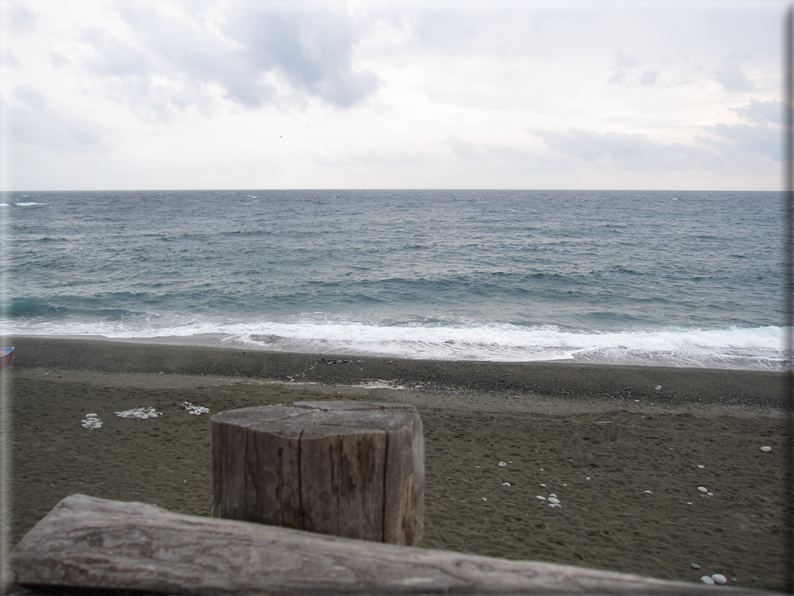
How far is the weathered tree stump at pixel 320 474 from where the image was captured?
1.70 meters

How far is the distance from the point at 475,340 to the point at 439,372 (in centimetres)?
295

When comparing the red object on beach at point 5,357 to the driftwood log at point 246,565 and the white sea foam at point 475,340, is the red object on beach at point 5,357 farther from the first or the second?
the driftwood log at point 246,565

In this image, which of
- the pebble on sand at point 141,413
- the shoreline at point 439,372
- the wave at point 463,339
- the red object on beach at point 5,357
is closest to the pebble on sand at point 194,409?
the pebble on sand at point 141,413

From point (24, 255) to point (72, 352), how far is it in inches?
838

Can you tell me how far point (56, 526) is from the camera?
5.15 feet

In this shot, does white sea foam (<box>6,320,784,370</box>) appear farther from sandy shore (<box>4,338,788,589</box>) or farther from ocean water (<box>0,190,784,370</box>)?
sandy shore (<box>4,338,788,589</box>)

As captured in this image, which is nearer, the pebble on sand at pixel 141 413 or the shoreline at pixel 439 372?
the pebble on sand at pixel 141 413

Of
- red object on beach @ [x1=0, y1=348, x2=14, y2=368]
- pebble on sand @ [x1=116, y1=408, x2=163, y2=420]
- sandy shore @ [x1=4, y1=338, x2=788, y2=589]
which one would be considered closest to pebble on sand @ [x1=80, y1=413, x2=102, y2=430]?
sandy shore @ [x1=4, y1=338, x2=788, y2=589]

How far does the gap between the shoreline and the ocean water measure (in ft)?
3.10

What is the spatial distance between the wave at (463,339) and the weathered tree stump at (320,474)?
9.47 metres

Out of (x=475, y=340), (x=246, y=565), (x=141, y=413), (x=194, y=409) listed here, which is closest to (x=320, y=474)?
(x=246, y=565)

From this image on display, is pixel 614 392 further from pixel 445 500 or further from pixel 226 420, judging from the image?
pixel 226 420

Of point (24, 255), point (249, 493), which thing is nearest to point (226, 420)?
point (249, 493)

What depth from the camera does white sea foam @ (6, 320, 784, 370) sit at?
37.4 ft
